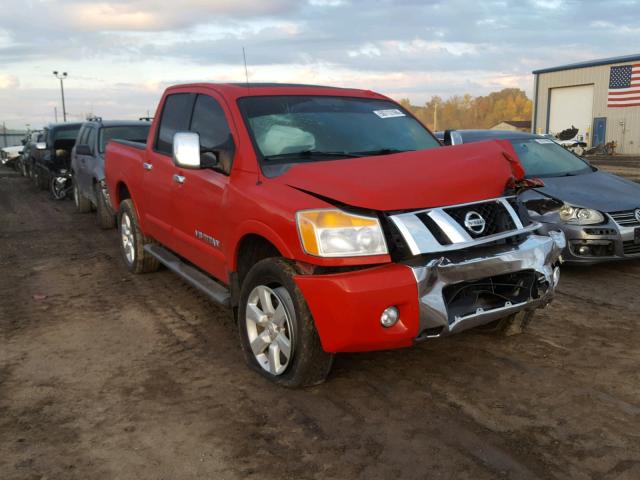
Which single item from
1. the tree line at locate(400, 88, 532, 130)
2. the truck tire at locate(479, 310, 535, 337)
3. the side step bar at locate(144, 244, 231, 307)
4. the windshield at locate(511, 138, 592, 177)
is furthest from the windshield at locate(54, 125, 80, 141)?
the tree line at locate(400, 88, 532, 130)

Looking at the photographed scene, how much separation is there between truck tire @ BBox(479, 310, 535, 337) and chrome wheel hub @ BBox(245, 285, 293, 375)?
67.4 inches

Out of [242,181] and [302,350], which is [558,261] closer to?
[302,350]

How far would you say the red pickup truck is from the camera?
322 cm

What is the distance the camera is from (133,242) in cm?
645

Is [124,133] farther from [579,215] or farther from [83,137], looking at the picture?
[579,215]

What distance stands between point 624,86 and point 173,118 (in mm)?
42075

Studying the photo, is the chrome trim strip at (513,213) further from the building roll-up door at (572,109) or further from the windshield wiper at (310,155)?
the building roll-up door at (572,109)

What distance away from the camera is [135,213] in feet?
20.6

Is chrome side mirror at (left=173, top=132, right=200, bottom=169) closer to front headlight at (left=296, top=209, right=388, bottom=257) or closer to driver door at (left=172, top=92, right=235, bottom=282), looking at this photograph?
driver door at (left=172, top=92, right=235, bottom=282)

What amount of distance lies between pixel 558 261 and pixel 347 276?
1698mm

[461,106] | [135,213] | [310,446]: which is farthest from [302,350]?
[461,106]

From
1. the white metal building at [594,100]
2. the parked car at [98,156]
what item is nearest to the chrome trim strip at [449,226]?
the parked car at [98,156]

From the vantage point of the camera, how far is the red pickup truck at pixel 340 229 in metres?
3.22

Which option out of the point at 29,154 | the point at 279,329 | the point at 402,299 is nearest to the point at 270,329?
the point at 279,329
